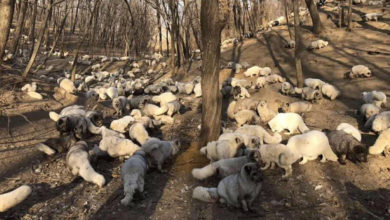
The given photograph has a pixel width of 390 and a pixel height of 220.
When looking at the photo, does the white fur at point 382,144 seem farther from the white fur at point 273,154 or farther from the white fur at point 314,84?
the white fur at point 314,84

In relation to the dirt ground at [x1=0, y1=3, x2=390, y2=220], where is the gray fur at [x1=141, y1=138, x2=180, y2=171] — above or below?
above

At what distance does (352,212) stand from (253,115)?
4579 mm

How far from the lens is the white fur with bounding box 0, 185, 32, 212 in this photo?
4.49m

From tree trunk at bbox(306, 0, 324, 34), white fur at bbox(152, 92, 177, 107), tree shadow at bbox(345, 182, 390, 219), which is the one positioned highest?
tree trunk at bbox(306, 0, 324, 34)

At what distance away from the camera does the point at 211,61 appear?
22.0ft

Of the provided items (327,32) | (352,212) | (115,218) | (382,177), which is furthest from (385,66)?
(115,218)

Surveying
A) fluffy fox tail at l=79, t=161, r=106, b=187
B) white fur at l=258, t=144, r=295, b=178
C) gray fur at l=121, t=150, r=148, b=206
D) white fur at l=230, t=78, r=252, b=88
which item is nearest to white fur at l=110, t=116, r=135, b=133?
fluffy fox tail at l=79, t=161, r=106, b=187

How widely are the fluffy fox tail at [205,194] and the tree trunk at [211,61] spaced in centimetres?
189

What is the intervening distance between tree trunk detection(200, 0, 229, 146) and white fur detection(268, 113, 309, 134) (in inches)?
75.3

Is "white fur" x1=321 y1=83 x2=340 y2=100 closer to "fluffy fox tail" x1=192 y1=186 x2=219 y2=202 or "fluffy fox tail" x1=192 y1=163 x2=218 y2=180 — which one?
"fluffy fox tail" x1=192 y1=163 x2=218 y2=180

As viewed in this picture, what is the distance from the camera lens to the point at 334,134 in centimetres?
641

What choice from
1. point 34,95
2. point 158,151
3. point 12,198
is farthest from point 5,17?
point 158,151

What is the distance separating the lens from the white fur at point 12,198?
14.7ft

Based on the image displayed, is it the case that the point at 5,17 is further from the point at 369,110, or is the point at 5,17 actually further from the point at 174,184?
the point at 369,110
